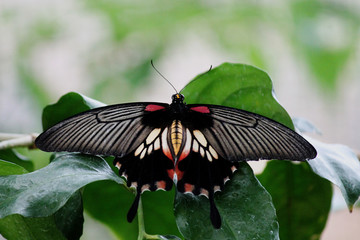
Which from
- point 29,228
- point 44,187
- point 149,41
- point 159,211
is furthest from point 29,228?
point 149,41

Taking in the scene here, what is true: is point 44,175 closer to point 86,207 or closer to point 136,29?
point 86,207

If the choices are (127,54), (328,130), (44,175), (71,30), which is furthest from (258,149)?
(328,130)

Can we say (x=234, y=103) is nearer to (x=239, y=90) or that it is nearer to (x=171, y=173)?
(x=239, y=90)

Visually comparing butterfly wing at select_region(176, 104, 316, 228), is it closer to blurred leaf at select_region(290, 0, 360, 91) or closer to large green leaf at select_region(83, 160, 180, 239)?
large green leaf at select_region(83, 160, 180, 239)

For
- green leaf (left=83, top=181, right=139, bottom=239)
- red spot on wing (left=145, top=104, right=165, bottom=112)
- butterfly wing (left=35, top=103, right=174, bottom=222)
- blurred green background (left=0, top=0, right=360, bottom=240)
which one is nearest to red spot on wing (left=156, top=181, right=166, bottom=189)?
butterfly wing (left=35, top=103, right=174, bottom=222)

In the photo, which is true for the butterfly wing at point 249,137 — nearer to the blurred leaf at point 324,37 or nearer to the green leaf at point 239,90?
the green leaf at point 239,90

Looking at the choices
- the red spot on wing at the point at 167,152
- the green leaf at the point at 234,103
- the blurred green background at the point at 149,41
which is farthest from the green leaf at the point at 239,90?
the blurred green background at the point at 149,41
